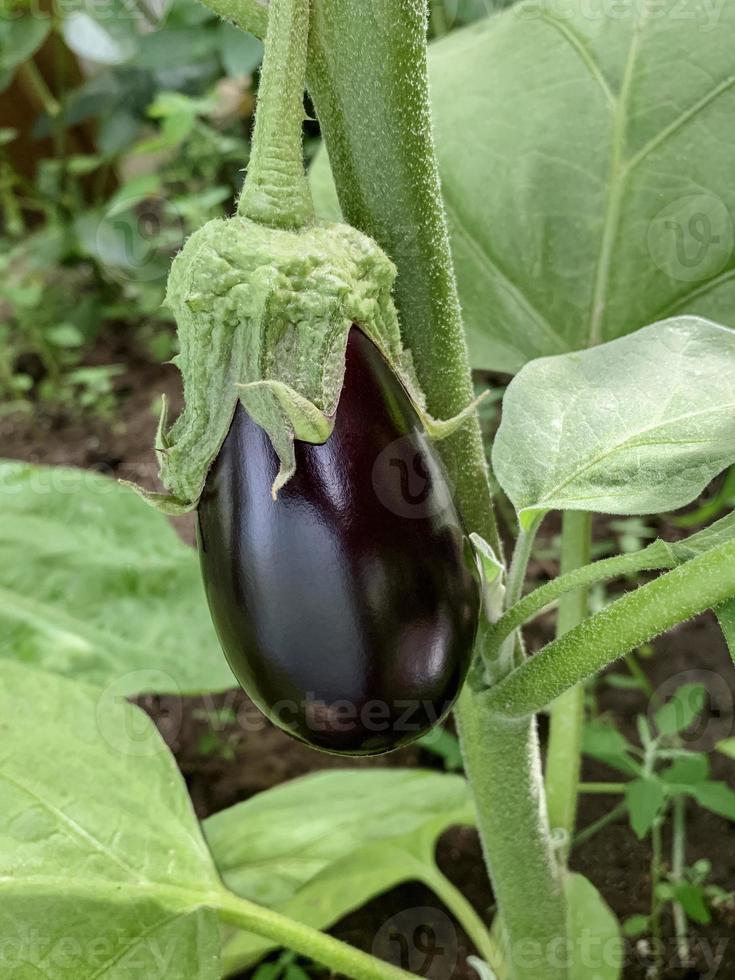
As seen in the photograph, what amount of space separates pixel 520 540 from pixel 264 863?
51cm

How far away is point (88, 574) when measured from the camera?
960 mm

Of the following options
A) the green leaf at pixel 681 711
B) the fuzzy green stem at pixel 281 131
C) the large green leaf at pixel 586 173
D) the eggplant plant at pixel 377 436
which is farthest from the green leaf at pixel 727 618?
the green leaf at pixel 681 711

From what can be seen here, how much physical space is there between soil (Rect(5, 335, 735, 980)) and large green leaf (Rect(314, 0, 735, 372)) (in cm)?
55

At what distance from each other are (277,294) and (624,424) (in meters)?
0.18

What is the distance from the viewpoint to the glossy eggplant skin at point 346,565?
424 millimetres

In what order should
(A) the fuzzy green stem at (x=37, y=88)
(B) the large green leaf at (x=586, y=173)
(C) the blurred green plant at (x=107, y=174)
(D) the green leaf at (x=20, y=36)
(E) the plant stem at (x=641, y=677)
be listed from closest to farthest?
(B) the large green leaf at (x=586, y=173) < (E) the plant stem at (x=641, y=677) < (C) the blurred green plant at (x=107, y=174) < (D) the green leaf at (x=20, y=36) < (A) the fuzzy green stem at (x=37, y=88)

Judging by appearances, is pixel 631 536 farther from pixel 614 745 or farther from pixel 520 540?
pixel 520 540

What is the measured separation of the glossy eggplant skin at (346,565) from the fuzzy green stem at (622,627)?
0.16ft

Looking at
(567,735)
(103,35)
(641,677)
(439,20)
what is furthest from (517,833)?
(103,35)

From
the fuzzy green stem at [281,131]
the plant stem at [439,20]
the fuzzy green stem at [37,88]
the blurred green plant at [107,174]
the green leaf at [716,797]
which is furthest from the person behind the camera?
the fuzzy green stem at [37,88]

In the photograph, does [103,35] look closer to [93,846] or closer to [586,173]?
[586,173]

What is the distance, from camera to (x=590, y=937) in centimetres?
78

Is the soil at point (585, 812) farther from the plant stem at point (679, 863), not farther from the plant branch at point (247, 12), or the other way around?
the plant branch at point (247, 12)

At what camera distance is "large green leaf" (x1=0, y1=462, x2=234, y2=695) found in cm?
90
